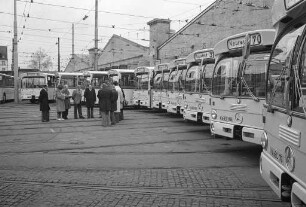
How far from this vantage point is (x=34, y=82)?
34.8m

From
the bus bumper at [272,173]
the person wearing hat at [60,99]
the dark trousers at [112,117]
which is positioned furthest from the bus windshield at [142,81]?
the bus bumper at [272,173]

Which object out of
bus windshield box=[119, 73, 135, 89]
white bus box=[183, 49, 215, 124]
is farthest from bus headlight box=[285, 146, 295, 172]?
bus windshield box=[119, 73, 135, 89]

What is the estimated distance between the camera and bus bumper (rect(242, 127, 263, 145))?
8742 mm

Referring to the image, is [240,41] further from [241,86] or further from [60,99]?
[60,99]

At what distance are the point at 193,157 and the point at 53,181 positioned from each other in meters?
3.55

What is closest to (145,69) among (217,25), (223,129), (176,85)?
(176,85)

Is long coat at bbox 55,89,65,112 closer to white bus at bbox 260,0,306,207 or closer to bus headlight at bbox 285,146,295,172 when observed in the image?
white bus at bbox 260,0,306,207

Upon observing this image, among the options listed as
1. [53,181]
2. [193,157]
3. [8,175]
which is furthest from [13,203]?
[193,157]

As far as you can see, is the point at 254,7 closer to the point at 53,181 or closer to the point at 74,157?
the point at 74,157

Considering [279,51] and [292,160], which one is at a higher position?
[279,51]

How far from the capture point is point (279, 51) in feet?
17.7

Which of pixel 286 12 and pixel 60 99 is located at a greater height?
pixel 286 12

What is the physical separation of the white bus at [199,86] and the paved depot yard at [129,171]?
0.97 metres

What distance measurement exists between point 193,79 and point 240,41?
6091mm
